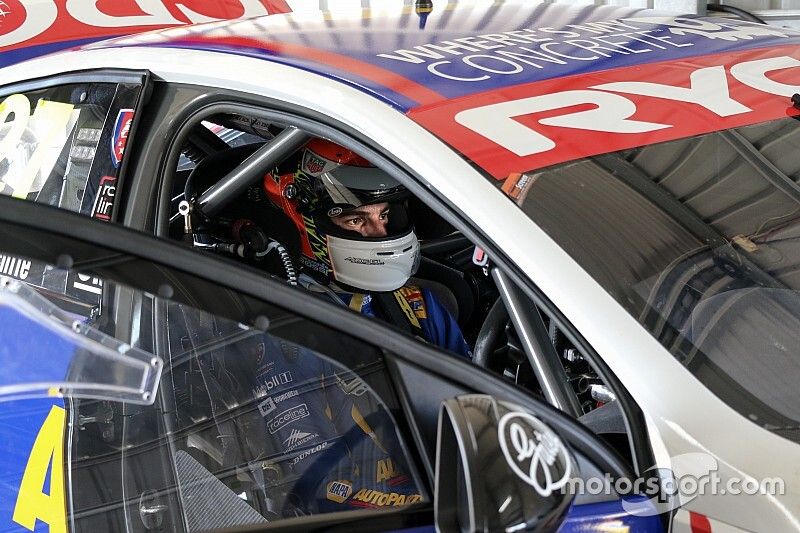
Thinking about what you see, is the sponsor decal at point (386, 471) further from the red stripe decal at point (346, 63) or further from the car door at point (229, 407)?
the red stripe decal at point (346, 63)

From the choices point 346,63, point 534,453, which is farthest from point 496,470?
point 346,63

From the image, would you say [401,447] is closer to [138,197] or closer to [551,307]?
[551,307]

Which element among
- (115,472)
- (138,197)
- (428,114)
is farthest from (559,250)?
(138,197)

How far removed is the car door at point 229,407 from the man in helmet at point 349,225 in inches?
36.9

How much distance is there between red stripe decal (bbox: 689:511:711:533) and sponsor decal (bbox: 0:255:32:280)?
748mm

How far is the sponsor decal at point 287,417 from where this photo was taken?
1.14 meters

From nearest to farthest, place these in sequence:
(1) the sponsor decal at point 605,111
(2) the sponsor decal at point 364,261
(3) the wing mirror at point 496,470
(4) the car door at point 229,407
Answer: (3) the wing mirror at point 496,470, (4) the car door at point 229,407, (1) the sponsor decal at point 605,111, (2) the sponsor decal at point 364,261

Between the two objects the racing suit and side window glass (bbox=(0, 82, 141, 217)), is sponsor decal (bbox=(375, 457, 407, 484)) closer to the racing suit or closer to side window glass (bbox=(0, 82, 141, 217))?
side window glass (bbox=(0, 82, 141, 217))

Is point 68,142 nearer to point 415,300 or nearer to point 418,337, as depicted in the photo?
point 415,300

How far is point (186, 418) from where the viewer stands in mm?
1119

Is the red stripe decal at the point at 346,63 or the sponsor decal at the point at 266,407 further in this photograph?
the red stripe decal at the point at 346,63

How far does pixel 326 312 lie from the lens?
1013 mm

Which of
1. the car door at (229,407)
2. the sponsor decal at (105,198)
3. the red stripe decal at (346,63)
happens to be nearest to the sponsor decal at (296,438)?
the car door at (229,407)

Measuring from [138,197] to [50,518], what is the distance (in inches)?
29.1
